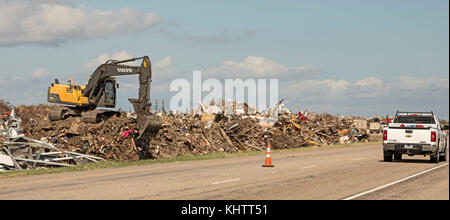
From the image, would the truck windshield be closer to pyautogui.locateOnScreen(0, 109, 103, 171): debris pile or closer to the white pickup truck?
the white pickup truck

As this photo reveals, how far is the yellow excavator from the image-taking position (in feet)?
98.7

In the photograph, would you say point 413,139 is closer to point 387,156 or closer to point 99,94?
point 387,156

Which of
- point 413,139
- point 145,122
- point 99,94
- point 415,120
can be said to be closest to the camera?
point 413,139

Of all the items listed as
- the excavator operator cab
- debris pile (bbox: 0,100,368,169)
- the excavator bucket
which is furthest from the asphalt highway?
the excavator operator cab

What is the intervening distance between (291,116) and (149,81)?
2422cm

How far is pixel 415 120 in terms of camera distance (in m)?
27.7

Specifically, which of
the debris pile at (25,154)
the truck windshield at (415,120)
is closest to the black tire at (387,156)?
the truck windshield at (415,120)

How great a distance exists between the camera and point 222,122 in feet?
141

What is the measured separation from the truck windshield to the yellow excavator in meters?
12.5

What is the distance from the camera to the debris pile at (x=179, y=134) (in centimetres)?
2972

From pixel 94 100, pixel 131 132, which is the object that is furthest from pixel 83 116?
pixel 131 132

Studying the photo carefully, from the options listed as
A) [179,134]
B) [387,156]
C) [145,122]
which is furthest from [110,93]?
[387,156]

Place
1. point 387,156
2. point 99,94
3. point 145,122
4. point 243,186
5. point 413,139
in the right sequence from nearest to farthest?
1. point 243,186
2. point 413,139
3. point 387,156
4. point 145,122
5. point 99,94

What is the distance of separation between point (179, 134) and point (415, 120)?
14.6 m
